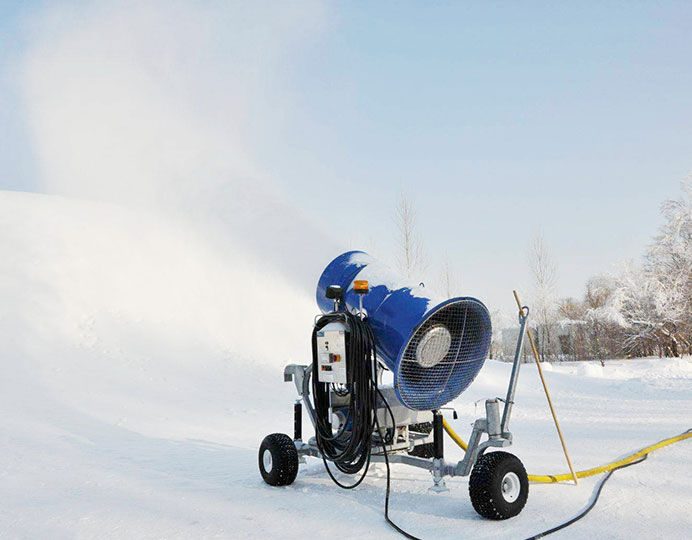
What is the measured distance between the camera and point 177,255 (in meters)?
16.9

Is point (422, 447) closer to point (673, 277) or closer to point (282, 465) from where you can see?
point (282, 465)

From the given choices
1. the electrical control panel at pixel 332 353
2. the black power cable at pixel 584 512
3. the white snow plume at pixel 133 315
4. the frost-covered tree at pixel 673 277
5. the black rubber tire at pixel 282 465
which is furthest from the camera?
the frost-covered tree at pixel 673 277

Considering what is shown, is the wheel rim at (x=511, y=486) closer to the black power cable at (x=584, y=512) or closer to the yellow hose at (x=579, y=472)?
the black power cable at (x=584, y=512)

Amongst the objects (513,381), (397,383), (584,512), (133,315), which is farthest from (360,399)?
(133,315)

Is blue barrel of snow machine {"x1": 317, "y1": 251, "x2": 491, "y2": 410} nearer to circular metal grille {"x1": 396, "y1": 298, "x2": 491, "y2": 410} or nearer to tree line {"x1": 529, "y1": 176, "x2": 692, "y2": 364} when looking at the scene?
circular metal grille {"x1": 396, "y1": 298, "x2": 491, "y2": 410}

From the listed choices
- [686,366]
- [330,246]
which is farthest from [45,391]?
[686,366]

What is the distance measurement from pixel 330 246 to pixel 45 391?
13.1 m

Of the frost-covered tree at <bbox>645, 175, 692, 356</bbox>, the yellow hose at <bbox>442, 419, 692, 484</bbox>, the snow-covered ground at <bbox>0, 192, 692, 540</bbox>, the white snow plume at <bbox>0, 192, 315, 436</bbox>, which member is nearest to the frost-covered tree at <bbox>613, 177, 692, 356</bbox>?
the frost-covered tree at <bbox>645, 175, 692, 356</bbox>

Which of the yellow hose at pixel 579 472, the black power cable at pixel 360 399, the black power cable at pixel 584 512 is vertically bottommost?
the black power cable at pixel 584 512

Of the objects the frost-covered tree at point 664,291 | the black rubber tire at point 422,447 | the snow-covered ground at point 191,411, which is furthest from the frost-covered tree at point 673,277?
the black rubber tire at point 422,447

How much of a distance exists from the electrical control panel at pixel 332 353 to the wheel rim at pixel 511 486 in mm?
1331

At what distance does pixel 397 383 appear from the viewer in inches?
160

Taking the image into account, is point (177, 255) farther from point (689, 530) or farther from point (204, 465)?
point (689, 530)

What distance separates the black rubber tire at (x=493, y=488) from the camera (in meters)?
3.55
